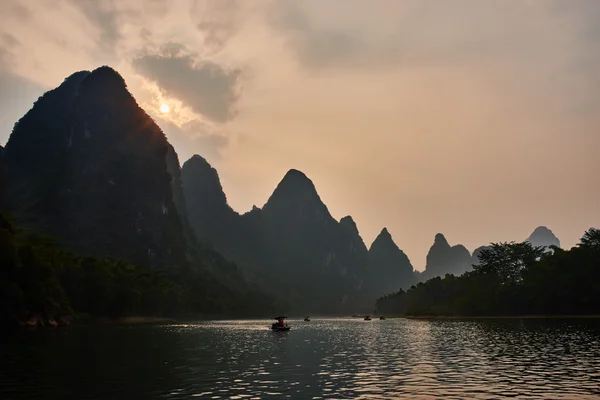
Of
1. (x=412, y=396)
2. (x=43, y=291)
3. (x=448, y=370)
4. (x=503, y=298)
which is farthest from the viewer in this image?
(x=503, y=298)

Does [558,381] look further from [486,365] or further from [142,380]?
[142,380]

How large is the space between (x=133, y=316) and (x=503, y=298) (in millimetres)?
97717

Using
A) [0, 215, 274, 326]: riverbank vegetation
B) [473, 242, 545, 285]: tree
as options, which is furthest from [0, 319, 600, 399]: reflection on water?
[473, 242, 545, 285]: tree

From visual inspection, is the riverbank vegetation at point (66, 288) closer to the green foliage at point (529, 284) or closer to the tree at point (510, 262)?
the green foliage at point (529, 284)

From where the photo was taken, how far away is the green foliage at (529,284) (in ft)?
358

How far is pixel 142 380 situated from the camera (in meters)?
27.9

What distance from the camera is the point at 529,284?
397ft

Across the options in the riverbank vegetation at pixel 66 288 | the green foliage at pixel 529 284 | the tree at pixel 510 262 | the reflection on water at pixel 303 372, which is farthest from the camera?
the tree at pixel 510 262

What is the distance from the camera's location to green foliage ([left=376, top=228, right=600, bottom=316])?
109m

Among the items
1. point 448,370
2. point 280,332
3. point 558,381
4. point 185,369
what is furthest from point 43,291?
point 558,381

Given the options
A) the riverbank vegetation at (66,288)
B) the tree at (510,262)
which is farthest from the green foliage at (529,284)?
the riverbank vegetation at (66,288)

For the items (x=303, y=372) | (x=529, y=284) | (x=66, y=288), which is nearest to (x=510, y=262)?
(x=529, y=284)

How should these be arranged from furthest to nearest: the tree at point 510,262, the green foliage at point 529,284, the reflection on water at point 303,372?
the tree at point 510,262, the green foliage at point 529,284, the reflection on water at point 303,372

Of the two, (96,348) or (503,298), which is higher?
(503,298)
